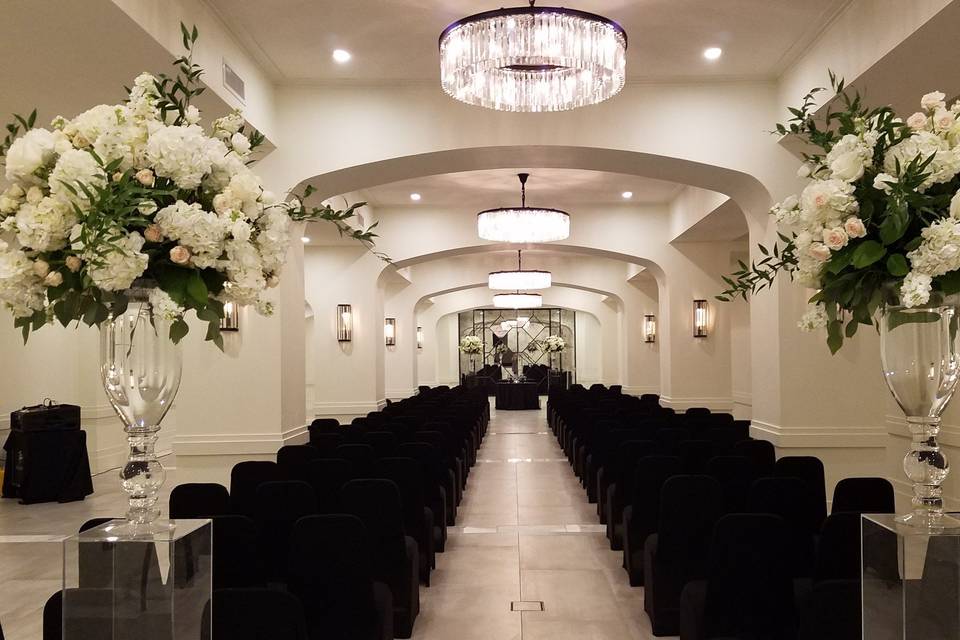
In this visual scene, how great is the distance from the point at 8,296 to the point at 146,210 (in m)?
0.44

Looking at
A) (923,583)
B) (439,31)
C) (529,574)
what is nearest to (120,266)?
(923,583)

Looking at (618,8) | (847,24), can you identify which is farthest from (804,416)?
(618,8)

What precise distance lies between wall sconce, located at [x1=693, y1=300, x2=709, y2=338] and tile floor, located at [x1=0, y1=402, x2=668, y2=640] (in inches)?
179

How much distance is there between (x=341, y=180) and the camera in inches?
347

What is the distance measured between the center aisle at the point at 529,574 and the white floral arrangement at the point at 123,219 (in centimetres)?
357

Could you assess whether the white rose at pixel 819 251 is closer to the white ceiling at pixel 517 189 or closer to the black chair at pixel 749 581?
the black chair at pixel 749 581

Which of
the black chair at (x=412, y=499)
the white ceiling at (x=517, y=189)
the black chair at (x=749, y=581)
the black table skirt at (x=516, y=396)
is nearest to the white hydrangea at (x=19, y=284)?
the black chair at (x=749, y=581)

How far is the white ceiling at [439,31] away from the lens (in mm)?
6395

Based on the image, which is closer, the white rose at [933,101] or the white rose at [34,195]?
the white rose at [34,195]

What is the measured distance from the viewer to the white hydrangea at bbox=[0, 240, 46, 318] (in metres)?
2.11

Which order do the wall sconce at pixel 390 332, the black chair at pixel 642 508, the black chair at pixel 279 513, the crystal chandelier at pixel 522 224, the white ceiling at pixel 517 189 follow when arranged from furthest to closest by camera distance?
1. the wall sconce at pixel 390 332
2. the white ceiling at pixel 517 189
3. the crystal chandelier at pixel 522 224
4. the black chair at pixel 642 508
5. the black chair at pixel 279 513

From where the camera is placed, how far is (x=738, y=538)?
12.4ft

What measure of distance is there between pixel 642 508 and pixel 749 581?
2075 mm

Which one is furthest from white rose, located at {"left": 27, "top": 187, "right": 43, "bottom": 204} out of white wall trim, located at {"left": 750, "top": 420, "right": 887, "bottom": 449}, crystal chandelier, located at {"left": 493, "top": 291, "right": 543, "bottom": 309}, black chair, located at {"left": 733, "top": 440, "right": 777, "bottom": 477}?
crystal chandelier, located at {"left": 493, "top": 291, "right": 543, "bottom": 309}
